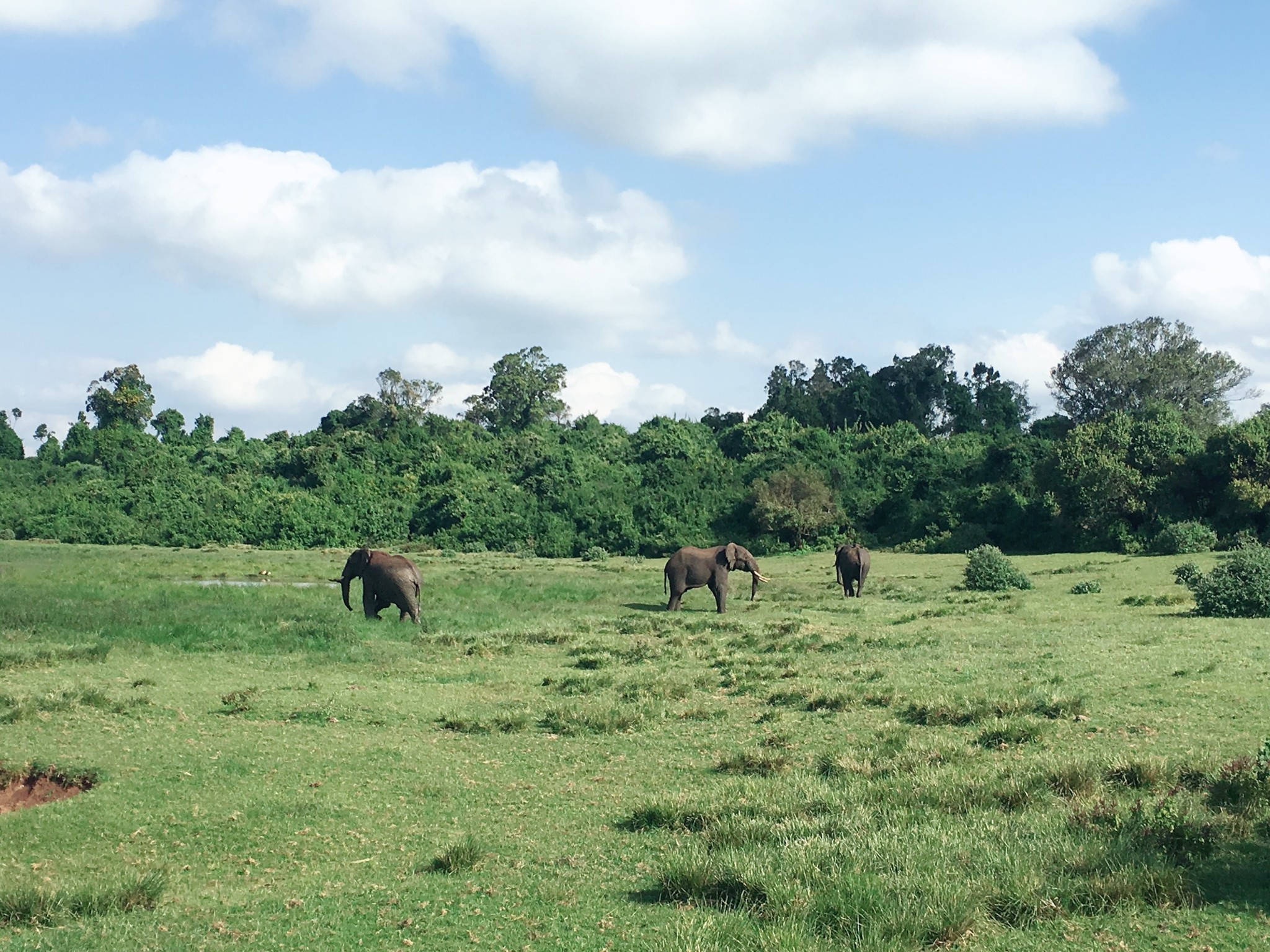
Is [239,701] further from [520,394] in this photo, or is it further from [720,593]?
[520,394]

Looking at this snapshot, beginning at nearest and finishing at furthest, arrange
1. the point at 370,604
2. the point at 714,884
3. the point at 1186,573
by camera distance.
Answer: the point at 714,884 → the point at 370,604 → the point at 1186,573

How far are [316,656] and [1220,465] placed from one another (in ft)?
126

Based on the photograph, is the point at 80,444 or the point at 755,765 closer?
the point at 755,765

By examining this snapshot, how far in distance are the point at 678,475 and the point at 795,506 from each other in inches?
442

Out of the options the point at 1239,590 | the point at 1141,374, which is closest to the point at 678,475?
the point at 1141,374

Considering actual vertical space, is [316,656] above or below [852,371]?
below

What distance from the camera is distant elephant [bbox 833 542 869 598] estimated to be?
101 ft

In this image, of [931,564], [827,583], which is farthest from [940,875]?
[931,564]

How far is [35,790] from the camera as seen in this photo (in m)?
10.4

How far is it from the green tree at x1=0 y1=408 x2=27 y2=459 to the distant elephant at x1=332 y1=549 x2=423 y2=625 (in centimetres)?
7477

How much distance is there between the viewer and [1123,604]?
77.3 feet

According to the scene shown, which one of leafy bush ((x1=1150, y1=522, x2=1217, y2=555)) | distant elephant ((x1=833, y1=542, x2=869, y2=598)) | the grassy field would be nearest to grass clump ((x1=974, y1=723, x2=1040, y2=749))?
the grassy field

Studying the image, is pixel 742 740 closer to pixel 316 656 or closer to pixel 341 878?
pixel 341 878

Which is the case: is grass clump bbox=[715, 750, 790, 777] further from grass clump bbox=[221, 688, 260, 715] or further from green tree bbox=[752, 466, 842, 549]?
green tree bbox=[752, 466, 842, 549]
